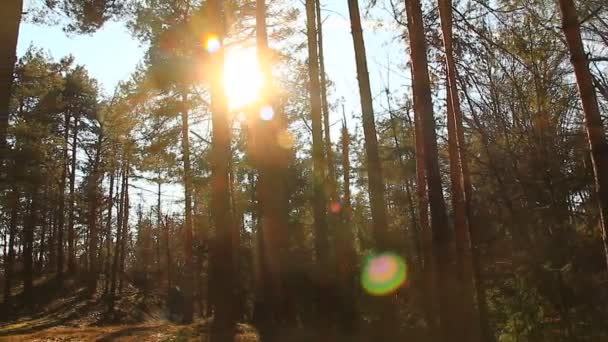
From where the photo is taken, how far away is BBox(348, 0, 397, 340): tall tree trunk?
9.42 metres

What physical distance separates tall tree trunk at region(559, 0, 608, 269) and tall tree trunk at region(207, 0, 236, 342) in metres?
7.09

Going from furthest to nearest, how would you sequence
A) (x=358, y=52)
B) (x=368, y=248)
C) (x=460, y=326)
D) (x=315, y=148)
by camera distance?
(x=315, y=148) → (x=368, y=248) → (x=358, y=52) → (x=460, y=326)

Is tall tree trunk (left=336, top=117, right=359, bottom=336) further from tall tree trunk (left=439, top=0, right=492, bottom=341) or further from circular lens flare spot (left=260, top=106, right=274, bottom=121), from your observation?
circular lens flare spot (left=260, top=106, right=274, bottom=121)

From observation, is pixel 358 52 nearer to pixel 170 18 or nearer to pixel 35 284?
pixel 170 18

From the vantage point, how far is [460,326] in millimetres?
7277

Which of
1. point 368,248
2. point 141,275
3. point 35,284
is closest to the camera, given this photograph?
point 368,248

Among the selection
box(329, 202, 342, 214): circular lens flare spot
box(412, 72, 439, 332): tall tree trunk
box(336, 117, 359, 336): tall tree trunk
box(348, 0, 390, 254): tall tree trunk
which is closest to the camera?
box(348, 0, 390, 254): tall tree trunk

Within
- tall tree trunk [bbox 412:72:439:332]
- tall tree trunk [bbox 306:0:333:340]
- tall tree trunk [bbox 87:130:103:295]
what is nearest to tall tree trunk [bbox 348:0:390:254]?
tall tree trunk [bbox 412:72:439:332]

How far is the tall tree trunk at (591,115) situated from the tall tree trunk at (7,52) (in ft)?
23.9

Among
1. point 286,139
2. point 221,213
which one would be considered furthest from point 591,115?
point 286,139

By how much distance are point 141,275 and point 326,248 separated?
1237 inches

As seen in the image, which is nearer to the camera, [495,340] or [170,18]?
[495,340]

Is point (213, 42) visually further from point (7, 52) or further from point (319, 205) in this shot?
point (7, 52)

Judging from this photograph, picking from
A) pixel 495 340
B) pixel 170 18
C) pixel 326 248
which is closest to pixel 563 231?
pixel 495 340
